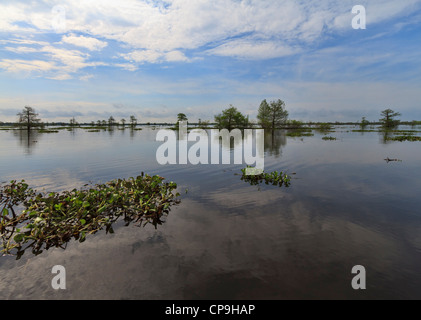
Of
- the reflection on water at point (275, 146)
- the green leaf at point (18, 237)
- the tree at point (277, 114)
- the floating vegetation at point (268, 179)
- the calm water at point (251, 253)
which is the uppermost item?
the tree at point (277, 114)

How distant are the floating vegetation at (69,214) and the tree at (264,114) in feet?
303

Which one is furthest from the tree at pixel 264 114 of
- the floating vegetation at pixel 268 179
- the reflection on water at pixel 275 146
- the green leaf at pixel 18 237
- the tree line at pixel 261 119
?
the green leaf at pixel 18 237

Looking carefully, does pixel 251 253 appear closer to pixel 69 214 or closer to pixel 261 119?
pixel 69 214

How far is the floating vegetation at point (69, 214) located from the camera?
7091 mm

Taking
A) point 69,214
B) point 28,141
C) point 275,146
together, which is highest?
point 28,141

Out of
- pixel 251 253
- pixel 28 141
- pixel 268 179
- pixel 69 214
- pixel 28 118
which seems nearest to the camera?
pixel 251 253

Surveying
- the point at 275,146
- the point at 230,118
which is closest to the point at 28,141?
the point at 275,146

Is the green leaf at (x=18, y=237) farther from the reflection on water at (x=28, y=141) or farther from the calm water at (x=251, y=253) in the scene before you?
the reflection on water at (x=28, y=141)

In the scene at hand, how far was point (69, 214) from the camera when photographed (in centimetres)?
816

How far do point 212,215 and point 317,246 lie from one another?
179 inches

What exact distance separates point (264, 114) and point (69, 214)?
9863 centimetres

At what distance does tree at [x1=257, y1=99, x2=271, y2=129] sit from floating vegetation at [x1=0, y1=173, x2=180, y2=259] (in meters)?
92.4

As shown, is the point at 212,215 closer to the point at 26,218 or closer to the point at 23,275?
the point at 23,275

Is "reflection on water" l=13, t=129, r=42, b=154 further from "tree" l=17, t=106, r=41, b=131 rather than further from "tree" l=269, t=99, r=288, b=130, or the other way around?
"tree" l=269, t=99, r=288, b=130
